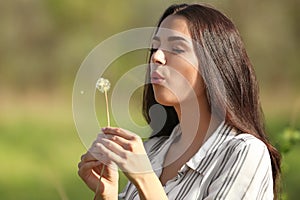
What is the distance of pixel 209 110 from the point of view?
67.4 inches

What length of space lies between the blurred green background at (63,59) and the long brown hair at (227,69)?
2.57 meters

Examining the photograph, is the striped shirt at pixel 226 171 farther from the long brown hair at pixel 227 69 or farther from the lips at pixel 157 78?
the lips at pixel 157 78

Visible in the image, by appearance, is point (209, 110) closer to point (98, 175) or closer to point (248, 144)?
point (248, 144)

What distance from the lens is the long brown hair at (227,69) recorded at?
1666 mm

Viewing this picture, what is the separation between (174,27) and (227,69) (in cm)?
13

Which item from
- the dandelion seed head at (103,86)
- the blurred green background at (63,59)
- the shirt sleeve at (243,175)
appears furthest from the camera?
the blurred green background at (63,59)

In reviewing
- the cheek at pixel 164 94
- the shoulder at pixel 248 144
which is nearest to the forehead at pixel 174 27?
the cheek at pixel 164 94

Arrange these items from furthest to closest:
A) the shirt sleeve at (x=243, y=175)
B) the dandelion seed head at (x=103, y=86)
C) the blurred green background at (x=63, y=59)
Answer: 1. the blurred green background at (x=63, y=59)
2. the shirt sleeve at (x=243, y=175)
3. the dandelion seed head at (x=103, y=86)

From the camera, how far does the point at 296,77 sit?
184 inches

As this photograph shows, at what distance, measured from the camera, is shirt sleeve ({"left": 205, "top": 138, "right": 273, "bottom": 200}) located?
5.25 feet

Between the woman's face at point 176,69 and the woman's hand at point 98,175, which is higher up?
the woman's face at point 176,69

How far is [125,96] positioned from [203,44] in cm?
37

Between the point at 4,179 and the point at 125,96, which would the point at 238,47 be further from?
the point at 4,179

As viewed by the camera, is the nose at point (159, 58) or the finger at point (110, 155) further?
the nose at point (159, 58)
